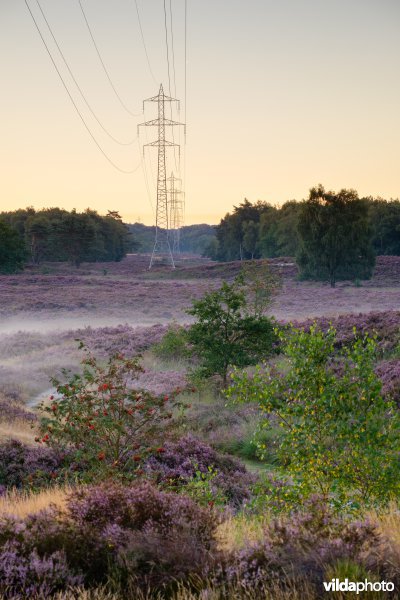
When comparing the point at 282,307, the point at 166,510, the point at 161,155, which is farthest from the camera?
the point at 161,155

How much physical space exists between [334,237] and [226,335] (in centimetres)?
5038

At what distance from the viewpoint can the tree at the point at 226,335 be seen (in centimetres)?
2125

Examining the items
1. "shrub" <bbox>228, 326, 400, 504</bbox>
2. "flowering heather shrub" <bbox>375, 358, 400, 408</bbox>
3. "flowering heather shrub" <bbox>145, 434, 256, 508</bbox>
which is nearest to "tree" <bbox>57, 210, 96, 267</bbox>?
"flowering heather shrub" <bbox>375, 358, 400, 408</bbox>

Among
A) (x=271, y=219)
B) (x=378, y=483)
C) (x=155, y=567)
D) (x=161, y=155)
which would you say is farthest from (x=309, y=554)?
(x=271, y=219)

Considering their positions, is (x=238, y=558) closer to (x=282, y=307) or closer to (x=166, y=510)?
(x=166, y=510)

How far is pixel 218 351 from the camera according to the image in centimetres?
2130

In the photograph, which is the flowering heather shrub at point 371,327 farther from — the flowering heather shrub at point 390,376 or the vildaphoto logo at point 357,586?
the vildaphoto logo at point 357,586

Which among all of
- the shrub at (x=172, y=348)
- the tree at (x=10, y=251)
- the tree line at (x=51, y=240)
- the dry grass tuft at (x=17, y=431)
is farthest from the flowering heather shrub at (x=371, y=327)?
the tree line at (x=51, y=240)

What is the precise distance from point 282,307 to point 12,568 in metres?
45.2

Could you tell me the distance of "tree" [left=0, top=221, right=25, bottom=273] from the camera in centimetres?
8231

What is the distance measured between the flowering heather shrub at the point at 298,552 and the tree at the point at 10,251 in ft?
260

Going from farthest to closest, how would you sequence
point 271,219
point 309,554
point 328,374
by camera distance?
point 271,219 → point 328,374 → point 309,554

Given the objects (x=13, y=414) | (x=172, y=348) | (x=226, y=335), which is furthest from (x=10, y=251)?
(x=13, y=414)

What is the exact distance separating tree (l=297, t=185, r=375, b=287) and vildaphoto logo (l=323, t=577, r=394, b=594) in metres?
65.5
